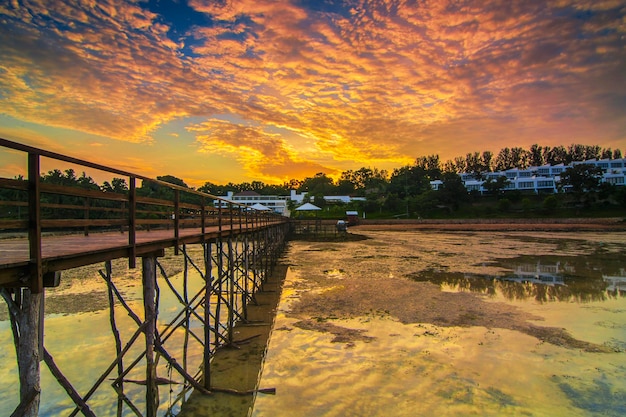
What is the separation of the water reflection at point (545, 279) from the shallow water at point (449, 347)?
9 cm

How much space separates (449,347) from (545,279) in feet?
39.1

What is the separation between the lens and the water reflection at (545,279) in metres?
14.9

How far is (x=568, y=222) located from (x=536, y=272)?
50.8 meters

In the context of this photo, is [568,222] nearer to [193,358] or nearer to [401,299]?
[401,299]

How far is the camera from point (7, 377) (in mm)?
7594

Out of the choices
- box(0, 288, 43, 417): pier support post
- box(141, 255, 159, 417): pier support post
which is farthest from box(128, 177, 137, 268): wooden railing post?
box(0, 288, 43, 417): pier support post

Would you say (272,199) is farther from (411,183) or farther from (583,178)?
(583,178)

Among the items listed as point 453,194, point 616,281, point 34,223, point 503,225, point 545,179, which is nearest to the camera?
point 34,223

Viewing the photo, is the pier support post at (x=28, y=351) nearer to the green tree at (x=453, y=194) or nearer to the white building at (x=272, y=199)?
the green tree at (x=453, y=194)

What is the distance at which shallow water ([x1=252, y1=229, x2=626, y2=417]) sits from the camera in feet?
22.4

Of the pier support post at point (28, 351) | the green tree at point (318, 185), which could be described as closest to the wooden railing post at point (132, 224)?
the pier support post at point (28, 351)

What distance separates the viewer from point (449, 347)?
9266 mm

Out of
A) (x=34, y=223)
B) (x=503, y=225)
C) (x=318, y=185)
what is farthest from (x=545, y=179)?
(x=34, y=223)

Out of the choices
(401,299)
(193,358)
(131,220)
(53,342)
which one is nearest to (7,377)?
(53,342)
